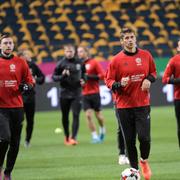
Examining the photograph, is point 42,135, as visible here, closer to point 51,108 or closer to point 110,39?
point 51,108

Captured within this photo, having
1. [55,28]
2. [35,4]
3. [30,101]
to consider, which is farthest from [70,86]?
[35,4]

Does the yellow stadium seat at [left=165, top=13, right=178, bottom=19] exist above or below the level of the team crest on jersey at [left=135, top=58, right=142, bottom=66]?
above

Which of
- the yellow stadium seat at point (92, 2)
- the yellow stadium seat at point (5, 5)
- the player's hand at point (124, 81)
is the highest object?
the yellow stadium seat at point (5, 5)

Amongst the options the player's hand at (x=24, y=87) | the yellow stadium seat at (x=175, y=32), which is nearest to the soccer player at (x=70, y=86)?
the player's hand at (x=24, y=87)

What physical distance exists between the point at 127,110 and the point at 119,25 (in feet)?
76.4

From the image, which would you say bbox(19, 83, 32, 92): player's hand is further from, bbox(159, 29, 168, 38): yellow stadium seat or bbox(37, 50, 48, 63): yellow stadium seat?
bbox(159, 29, 168, 38): yellow stadium seat

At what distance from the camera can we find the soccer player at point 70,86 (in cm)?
1914

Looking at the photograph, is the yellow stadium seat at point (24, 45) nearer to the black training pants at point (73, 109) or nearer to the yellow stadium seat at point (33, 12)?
the yellow stadium seat at point (33, 12)

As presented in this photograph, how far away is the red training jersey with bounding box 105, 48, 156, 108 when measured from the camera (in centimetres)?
1173

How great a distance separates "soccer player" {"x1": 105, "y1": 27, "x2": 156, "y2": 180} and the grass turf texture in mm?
970

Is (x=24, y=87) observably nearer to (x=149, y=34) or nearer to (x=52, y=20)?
(x=52, y=20)

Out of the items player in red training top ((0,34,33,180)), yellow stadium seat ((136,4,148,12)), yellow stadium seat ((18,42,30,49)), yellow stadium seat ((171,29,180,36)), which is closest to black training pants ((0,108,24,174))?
player in red training top ((0,34,33,180))

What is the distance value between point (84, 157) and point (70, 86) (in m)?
3.75

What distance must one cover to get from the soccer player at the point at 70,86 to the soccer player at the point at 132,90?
731 cm
